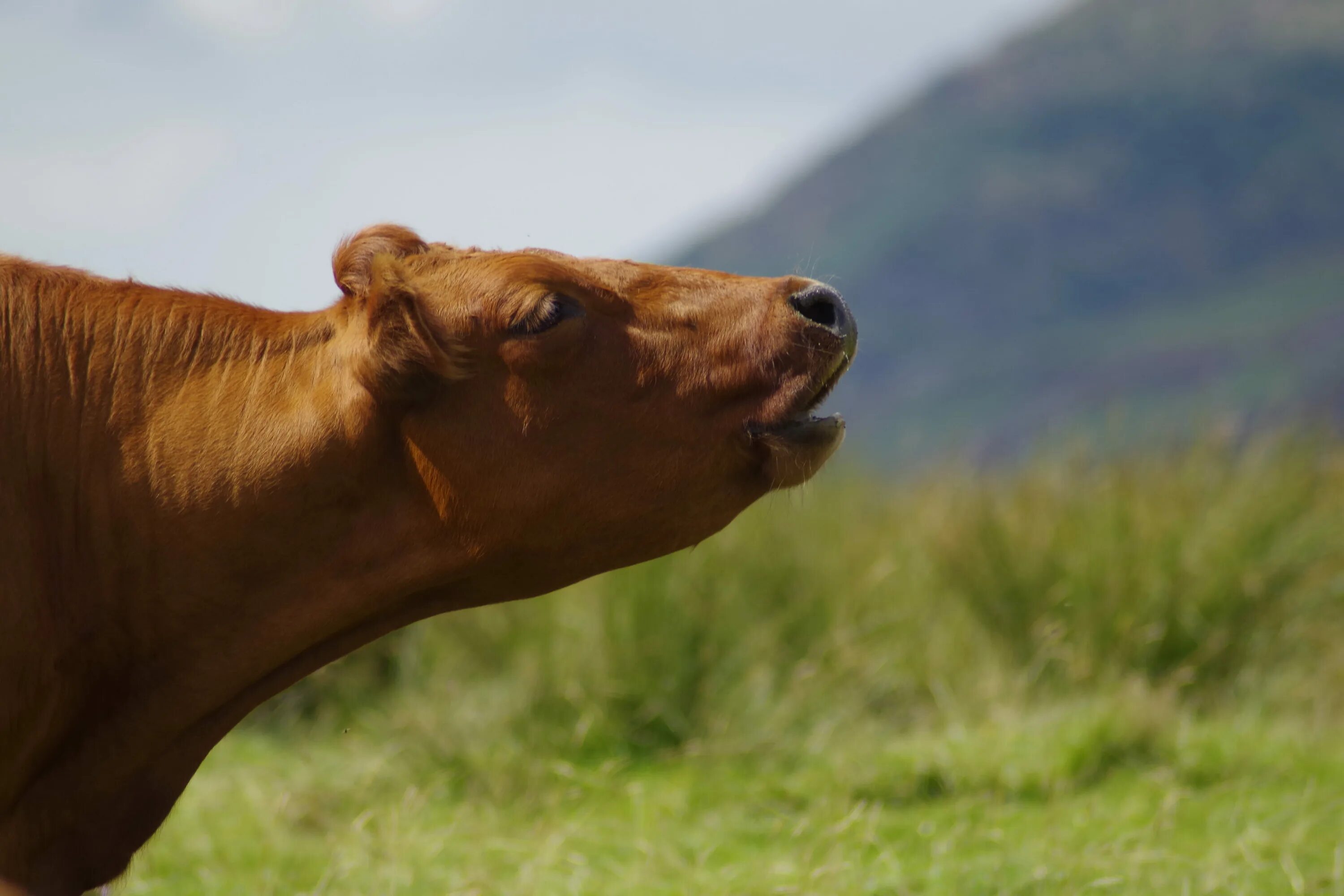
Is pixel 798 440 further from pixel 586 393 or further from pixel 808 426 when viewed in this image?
pixel 586 393

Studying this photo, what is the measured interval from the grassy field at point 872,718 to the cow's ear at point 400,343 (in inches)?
45.2

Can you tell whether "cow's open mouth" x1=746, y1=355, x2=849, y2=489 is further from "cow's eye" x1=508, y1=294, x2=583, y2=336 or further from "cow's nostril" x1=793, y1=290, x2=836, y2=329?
"cow's eye" x1=508, y1=294, x2=583, y2=336

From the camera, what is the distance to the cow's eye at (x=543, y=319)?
2754 mm

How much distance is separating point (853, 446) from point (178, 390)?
317 inches

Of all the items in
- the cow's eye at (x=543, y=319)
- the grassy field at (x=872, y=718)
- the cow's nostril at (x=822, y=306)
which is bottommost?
the grassy field at (x=872, y=718)

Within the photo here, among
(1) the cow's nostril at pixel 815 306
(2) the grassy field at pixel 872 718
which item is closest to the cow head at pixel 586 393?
(1) the cow's nostril at pixel 815 306

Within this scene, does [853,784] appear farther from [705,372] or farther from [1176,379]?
[1176,379]

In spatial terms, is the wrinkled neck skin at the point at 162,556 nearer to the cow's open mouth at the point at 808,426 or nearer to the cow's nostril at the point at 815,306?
the cow's open mouth at the point at 808,426

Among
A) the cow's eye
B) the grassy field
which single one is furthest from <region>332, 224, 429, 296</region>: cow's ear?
the grassy field

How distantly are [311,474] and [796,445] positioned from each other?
1.00 metres

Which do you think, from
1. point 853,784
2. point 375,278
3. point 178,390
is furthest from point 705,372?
point 853,784

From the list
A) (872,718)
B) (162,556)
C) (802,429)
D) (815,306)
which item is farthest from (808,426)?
(872,718)

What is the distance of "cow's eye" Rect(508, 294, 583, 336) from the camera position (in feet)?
9.04

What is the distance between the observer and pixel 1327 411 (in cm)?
941
